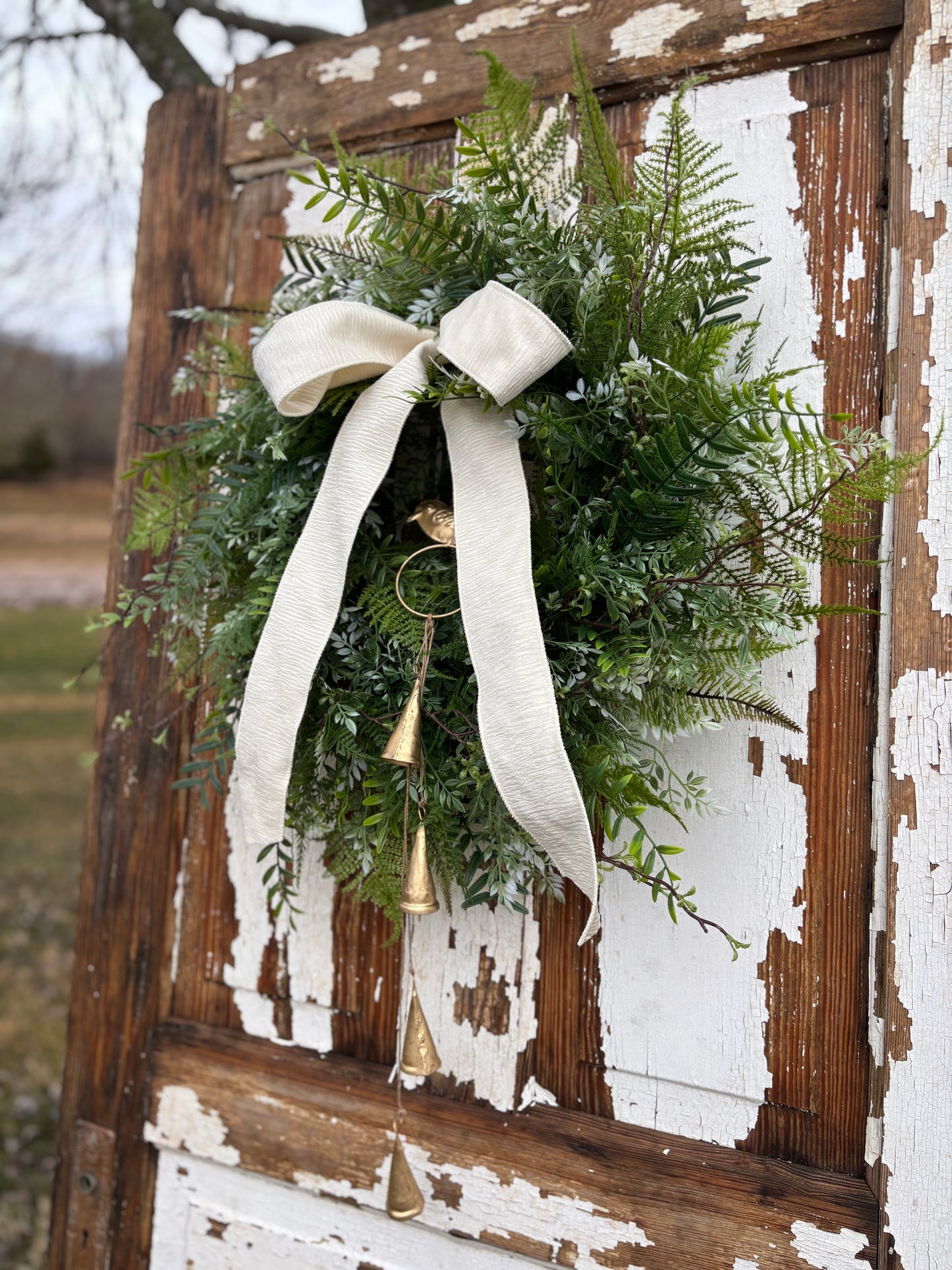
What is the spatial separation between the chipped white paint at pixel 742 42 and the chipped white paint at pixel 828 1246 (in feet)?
3.96

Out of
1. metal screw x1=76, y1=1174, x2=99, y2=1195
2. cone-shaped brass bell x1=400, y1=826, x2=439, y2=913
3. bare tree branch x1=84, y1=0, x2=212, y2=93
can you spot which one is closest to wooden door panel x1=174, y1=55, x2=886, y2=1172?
cone-shaped brass bell x1=400, y1=826, x2=439, y2=913

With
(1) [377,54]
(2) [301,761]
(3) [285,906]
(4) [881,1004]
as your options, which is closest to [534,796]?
(2) [301,761]

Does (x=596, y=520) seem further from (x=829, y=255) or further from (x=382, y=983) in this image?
(x=382, y=983)

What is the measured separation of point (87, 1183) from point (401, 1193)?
0.65 metres

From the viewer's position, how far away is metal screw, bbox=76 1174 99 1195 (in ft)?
4.05

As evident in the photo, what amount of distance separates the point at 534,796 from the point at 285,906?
0.56 metres

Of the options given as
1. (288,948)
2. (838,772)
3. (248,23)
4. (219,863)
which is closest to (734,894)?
(838,772)

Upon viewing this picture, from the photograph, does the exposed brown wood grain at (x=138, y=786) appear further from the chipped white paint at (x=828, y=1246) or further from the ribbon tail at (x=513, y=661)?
the chipped white paint at (x=828, y=1246)

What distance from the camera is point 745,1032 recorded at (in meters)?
0.89

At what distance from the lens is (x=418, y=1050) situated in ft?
2.65

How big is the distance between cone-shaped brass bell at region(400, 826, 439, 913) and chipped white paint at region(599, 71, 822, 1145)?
271 mm

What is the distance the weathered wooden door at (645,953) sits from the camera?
833 mm

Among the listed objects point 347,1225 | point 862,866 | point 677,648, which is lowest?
point 347,1225

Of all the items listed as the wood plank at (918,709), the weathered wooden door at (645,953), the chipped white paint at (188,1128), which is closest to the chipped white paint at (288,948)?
the weathered wooden door at (645,953)
